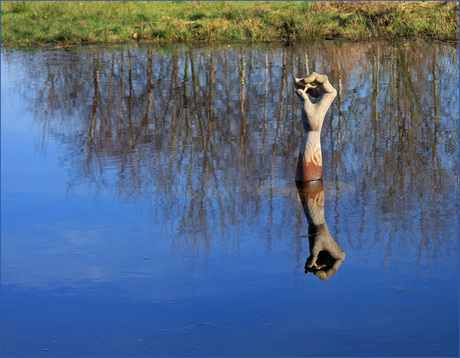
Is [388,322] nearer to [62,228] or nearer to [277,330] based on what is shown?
[277,330]

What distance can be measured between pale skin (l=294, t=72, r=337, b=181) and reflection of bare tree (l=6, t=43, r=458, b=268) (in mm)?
398

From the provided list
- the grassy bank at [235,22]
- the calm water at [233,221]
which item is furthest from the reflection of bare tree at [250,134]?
the grassy bank at [235,22]

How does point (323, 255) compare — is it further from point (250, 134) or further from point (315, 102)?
point (250, 134)

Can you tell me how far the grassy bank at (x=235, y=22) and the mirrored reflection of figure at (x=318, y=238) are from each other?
13004 mm

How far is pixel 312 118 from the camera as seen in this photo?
759cm

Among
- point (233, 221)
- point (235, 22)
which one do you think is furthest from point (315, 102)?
point (235, 22)

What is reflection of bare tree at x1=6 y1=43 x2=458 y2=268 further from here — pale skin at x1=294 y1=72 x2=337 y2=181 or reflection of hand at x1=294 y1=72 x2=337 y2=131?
reflection of hand at x1=294 y1=72 x2=337 y2=131

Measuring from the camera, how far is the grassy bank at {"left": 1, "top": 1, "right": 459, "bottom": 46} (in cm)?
2003

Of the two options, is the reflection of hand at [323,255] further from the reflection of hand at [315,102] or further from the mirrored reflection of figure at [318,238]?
the reflection of hand at [315,102]

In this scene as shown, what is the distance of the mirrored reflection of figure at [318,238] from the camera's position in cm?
575

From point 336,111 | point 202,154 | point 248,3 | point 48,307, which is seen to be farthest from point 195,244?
point 248,3

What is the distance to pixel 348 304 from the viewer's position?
5051 mm

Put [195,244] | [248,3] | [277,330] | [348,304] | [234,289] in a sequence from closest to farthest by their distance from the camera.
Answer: [277,330] < [348,304] < [234,289] < [195,244] < [248,3]

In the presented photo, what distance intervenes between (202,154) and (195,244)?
3202 mm
